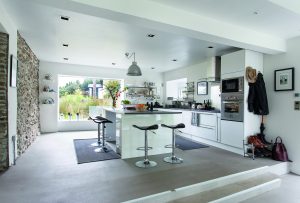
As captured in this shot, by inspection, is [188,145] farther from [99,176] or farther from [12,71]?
[12,71]

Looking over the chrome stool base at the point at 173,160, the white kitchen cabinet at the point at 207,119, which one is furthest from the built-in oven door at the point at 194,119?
the chrome stool base at the point at 173,160

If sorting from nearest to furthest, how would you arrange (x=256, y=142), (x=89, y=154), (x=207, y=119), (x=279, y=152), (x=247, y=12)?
1. (x=247, y=12)
2. (x=279, y=152)
3. (x=256, y=142)
4. (x=89, y=154)
5. (x=207, y=119)

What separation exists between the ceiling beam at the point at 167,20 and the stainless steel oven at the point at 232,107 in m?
1.15

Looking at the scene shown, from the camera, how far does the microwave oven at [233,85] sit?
425 centimetres

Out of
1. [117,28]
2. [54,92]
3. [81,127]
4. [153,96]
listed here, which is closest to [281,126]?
[117,28]

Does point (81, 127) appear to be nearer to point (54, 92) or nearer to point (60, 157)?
point (54, 92)

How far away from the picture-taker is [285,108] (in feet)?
13.1

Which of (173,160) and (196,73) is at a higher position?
(196,73)

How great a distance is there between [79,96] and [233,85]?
5.72 meters

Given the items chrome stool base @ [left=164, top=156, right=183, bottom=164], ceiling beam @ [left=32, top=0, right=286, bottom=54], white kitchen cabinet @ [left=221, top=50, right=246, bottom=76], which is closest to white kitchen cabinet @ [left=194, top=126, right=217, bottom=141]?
white kitchen cabinet @ [left=221, top=50, right=246, bottom=76]

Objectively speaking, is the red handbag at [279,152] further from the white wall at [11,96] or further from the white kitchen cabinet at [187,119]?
the white wall at [11,96]

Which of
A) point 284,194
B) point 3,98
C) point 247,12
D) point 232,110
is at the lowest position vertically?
point 284,194

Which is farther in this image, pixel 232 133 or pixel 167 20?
pixel 232 133

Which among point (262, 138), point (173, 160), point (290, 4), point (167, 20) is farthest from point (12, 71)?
point (262, 138)
